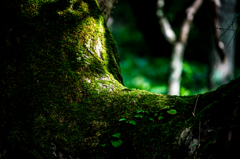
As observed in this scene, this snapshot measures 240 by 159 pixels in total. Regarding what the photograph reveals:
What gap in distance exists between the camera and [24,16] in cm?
168

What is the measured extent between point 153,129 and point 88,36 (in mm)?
1079

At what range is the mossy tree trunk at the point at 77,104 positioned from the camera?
128cm

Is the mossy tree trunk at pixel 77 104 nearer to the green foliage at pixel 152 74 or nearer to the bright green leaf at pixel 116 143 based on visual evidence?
the bright green leaf at pixel 116 143

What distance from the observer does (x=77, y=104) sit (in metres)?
1.55

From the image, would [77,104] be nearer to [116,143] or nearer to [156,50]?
[116,143]

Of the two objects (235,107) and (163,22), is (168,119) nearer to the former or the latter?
(235,107)

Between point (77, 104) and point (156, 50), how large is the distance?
11774mm

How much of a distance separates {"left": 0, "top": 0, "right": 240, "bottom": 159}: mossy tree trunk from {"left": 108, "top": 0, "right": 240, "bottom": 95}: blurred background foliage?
17.4 feet

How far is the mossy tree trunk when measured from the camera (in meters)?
1.28

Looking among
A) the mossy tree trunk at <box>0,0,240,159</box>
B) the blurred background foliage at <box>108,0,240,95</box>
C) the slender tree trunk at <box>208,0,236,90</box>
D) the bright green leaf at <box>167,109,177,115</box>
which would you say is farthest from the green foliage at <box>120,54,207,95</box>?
the bright green leaf at <box>167,109,177,115</box>

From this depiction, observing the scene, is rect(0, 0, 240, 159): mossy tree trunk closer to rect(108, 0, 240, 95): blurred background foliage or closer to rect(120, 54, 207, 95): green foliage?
rect(108, 0, 240, 95): blurred background foliage

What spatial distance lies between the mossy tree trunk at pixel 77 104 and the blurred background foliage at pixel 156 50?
5315mm

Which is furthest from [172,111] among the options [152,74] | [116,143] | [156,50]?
[156,50]

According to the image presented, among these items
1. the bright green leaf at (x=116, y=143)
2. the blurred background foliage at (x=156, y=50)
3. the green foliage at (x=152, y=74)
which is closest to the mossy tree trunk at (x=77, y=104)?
the bright green leaf at (x=116, y=143)
